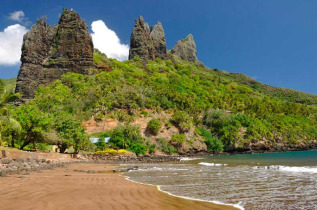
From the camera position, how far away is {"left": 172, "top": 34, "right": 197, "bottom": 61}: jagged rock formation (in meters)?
171

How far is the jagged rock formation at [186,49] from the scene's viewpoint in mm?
170750

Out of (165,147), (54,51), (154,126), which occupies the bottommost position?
(165,147)

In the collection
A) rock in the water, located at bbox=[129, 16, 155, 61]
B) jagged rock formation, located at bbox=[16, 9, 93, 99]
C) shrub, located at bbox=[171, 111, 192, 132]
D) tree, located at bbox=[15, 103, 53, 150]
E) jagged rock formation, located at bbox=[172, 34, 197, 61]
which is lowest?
tree, located at bbox=[15, 103, 53, 150]

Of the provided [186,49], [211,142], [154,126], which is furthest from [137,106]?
[186,49]

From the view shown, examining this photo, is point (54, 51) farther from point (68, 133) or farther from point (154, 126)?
point (68, 133)

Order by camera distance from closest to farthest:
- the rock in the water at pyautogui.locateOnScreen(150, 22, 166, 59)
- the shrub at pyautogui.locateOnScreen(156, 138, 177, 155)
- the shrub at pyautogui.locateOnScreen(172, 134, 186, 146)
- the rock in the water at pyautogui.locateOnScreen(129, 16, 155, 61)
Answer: the shrub at pyautogui.locateOnScreen(156, 138, 177, 155) < the shrub at pyautogui.locateOnScreen(172, 134, 186, 146) < the rock in the water at pyautogui.locateOnScreen(129, 16, 155, 61) < the rock in the water at pyautogui.locateOnScreen(150, 22, 166, 59)

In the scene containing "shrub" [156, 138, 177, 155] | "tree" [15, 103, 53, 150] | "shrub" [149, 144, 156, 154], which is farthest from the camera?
"shrub" [156, 138, 177, 155]

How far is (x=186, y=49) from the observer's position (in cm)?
17612

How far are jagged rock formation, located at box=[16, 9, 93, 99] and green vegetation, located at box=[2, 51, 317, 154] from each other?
392 centimetres

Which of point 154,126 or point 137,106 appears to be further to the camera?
point 137,106

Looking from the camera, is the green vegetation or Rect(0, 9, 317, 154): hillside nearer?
the green vegetation

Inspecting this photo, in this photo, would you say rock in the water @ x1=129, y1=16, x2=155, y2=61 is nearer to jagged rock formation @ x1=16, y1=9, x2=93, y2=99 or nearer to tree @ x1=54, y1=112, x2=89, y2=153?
jagged rock formation @ x1=16, y1=9, x2=93, y2=99

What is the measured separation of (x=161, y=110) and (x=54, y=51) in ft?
148

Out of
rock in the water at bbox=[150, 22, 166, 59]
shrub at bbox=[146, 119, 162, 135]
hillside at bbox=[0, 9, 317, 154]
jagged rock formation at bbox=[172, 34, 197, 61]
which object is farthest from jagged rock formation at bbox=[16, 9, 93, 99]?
jagged rock formation at bbox=[172, 34, 197, 61]
